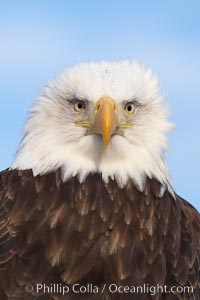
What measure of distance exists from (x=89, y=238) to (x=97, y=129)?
958mm

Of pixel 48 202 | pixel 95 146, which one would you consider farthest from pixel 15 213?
pixel 95 146

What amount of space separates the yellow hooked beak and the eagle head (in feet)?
0.04

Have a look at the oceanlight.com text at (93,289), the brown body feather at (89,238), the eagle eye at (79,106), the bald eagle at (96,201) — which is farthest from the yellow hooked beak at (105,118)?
the oceanlight.com text at (93,289)

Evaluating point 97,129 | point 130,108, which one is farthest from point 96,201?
point 130,108

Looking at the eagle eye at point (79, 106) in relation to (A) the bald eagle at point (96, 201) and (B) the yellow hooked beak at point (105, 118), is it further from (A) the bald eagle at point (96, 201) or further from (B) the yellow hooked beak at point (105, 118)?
(B) the yellow hooked beak at point (105, 118)

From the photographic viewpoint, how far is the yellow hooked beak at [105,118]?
9.03 m

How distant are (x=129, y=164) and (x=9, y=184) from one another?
110 cm

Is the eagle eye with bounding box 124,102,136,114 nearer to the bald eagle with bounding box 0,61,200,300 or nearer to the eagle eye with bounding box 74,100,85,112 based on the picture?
the bald eagle with bounding box 0,61,200,300

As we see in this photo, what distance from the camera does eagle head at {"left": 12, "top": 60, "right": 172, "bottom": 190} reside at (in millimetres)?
9383

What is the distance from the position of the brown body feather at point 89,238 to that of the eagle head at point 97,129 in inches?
4.7

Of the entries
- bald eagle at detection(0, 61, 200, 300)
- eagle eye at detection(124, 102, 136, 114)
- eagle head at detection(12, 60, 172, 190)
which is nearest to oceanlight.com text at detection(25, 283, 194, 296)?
bald eagle at detection(0, 61, 200, 300)

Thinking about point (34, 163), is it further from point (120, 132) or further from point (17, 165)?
point (120, 132)

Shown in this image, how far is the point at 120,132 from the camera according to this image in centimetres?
942

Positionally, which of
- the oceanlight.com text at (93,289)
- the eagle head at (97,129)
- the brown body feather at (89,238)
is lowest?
the oceanlight.com text at (93,289)
